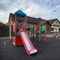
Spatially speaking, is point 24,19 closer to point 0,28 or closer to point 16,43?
point 16,43

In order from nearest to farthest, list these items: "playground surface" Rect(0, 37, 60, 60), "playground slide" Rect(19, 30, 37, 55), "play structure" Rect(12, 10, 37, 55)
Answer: "playground surface" Rect(0, 37, 60, 60) < "playground slide" Rect(19, 30, 37, 55) < "play structure" Rect(12, 10, 37, 55)

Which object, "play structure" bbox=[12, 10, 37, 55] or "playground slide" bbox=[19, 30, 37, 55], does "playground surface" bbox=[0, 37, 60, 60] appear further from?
"play structure" bbox=[12, 10, 37, 55]

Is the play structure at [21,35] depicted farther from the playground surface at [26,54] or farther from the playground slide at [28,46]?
the playground surface at [26,54]

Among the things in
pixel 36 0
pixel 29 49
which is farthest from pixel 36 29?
pixel 29 49

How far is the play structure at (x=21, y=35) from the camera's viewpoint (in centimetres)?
467

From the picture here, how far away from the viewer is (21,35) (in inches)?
226

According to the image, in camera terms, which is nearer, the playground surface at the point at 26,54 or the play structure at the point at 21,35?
the playground surface at the point at 26,54

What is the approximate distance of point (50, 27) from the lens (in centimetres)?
2942

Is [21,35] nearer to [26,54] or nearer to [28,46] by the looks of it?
[28,46]

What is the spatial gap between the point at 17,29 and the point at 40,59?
373 cm

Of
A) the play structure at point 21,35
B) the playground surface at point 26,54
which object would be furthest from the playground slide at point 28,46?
the playground surface at point 26,54

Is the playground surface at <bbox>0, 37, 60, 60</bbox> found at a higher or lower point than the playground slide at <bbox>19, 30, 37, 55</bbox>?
lower

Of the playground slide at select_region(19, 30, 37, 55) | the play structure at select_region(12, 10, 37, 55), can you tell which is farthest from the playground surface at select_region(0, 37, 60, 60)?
the play structure at select_region(12, 10, 37, 55)

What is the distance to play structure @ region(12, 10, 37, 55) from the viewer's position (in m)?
4.67
